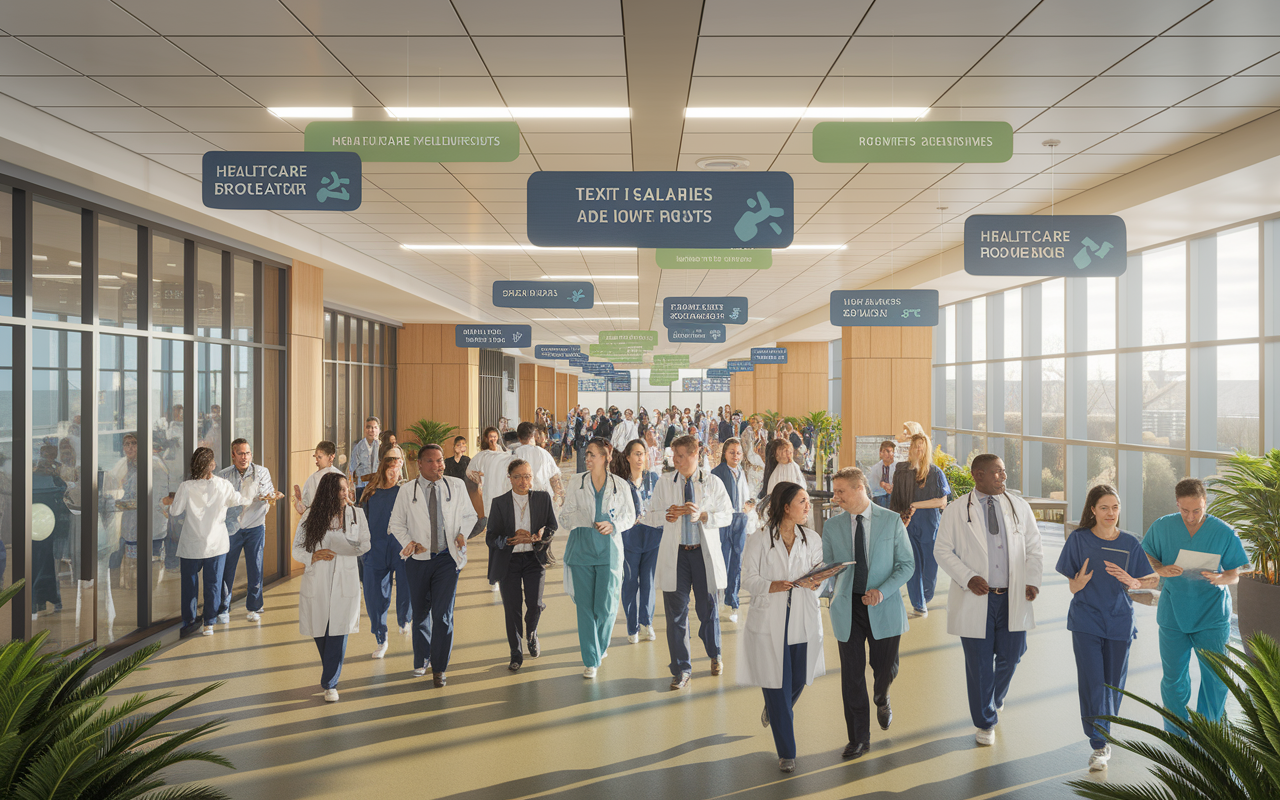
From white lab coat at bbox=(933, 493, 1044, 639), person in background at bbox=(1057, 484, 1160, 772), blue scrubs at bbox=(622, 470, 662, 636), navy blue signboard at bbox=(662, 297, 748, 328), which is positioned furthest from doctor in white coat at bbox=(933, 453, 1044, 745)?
navy blue signboard at bbox=(662, 297, 748, 328)

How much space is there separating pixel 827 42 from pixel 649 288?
1029cm

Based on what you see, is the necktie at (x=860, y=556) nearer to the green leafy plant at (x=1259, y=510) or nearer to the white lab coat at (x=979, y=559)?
the white lab coat at (x=979, y=559)

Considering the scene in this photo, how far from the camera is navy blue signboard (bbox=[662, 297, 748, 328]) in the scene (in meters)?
13.5

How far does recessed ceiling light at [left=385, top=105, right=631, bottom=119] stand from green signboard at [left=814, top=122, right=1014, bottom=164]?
1.57 meters

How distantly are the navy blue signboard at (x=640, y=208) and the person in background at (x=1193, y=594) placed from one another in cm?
290

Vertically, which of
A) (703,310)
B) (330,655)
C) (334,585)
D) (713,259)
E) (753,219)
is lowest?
(330,655)

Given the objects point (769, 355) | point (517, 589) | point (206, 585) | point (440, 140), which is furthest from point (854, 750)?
point (769, 355)

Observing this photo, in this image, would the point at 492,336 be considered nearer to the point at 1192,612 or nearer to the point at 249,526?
the point at 249,526

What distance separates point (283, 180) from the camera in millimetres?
5086

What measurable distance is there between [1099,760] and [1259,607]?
2482mm

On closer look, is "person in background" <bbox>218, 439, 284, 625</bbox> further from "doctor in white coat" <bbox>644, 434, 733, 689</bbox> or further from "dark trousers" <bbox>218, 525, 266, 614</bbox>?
"doctor in white coat" <bbox>644, 434, 733, 689</bbox>

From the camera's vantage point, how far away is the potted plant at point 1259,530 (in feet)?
19.3

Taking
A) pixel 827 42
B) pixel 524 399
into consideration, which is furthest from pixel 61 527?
pixel 524 399

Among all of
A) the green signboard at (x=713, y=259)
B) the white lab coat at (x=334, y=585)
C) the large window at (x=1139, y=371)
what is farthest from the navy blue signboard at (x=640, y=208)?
the large window at (x=1139, y=371)
